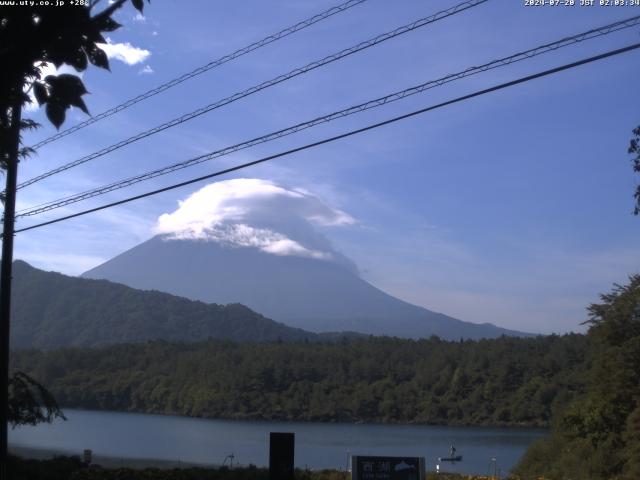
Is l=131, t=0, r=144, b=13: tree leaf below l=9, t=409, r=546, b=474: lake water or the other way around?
the other way around

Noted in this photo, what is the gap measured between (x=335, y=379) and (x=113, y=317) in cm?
10308

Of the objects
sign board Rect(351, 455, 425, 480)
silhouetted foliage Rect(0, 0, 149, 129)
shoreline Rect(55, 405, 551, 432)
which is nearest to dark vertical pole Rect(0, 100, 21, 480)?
sign board Rect(351, 455, 425, 480)

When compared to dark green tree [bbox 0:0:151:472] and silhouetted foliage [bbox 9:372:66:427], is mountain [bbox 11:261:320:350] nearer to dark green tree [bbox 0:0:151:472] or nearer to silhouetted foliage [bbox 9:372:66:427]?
silhouetted foliage [bbox 9:372:66:427]

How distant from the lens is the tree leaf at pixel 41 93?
497 cm

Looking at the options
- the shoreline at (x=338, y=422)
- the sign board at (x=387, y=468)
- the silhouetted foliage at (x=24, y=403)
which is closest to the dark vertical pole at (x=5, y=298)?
the silhouetted foliage at (x=24, y=403)

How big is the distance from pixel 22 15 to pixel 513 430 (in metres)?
55.9

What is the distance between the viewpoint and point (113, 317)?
554 feet

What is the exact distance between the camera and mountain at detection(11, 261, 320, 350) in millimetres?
158625

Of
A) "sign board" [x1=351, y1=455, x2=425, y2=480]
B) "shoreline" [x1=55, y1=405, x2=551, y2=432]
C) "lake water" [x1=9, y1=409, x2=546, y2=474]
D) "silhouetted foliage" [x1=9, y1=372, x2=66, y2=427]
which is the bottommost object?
"lake water" [x1=9, y1=409, x2=546, y2=474]

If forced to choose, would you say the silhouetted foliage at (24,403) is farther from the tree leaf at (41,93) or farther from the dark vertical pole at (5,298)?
the tree leaf at (41,93)

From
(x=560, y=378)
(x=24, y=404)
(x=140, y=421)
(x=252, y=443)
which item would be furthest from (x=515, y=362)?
(x=24, y=404)

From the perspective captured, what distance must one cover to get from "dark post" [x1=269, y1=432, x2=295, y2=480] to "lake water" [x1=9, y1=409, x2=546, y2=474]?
21322mm

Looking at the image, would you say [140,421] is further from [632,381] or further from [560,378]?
[632,381]

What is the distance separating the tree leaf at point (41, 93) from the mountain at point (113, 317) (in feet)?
493
